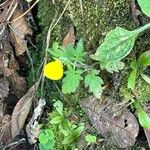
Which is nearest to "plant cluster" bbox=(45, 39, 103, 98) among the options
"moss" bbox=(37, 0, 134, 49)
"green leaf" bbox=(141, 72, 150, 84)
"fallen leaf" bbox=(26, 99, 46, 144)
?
"moss" bbox=(37, 0, 134, 49)

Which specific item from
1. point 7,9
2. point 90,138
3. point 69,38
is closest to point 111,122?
point 90,138

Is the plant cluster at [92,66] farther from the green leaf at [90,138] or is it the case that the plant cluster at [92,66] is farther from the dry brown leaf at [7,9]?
the dry brown leaf at [7,9]

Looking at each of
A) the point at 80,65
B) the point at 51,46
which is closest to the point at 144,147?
the point at 80,65

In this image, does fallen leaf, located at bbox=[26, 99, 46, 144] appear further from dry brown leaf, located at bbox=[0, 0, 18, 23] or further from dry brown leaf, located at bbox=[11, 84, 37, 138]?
dry brown leaf, located at bbox=[0, 0, 18, 23]

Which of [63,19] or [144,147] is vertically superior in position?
[63,19]

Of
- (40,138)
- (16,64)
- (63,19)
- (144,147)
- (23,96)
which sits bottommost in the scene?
(144,147)

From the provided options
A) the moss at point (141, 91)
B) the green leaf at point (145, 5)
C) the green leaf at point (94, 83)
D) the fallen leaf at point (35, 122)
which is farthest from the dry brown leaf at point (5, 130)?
the green leaf at point (145, 5)

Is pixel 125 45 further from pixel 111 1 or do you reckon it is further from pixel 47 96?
pixel 47 96
